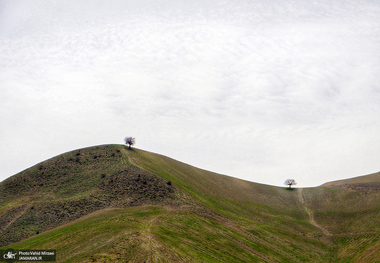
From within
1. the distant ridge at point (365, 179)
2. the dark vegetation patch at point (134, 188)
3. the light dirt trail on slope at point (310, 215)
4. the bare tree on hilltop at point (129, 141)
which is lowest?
the light dirt trail on slope at point (310, 215)

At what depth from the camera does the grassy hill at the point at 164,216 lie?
3897 cm

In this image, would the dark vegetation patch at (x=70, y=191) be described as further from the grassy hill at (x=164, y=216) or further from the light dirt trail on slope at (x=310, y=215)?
the light dirt trail on slope at (x=310, y=215)

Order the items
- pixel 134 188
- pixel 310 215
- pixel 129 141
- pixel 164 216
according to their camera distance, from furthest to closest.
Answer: pixel 129 141, pixel 310 215, pixel 134 188, pixel 164 216

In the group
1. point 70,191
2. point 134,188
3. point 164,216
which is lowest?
point 164,216

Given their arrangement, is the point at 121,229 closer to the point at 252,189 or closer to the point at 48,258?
the point at 48,258

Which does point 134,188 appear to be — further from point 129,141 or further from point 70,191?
point 129,141

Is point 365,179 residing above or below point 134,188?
below

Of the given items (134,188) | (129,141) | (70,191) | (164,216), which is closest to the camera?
(164,216)

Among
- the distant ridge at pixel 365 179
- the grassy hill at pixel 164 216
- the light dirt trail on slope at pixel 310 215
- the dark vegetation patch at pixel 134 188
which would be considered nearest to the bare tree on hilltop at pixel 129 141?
the grassy hill at pixel 164 216

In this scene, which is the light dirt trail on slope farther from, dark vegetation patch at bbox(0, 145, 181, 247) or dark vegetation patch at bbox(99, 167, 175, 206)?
dark vegetation patch at bbox(99, 167, 175, 206)

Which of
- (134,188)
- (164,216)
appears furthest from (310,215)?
(134,188)

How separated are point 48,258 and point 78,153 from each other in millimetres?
48830

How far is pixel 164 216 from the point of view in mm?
49844

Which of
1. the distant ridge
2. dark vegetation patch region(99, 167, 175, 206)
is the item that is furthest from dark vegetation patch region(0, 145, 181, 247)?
the distant ridge
